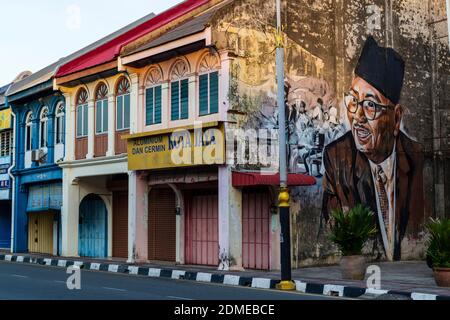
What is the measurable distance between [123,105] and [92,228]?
5.73 metres

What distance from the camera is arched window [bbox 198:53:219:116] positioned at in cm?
1953

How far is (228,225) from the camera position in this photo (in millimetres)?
18812

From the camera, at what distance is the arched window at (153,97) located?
21453 millimetres

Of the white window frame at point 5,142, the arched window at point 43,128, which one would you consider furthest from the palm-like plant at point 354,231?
the white window frame at point 5,142

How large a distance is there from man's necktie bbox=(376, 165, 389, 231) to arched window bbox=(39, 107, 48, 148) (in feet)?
41.4

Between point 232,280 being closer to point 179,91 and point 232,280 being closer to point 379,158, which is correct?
point 179,91

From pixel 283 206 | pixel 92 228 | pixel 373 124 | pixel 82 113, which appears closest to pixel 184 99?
pixel 82 113

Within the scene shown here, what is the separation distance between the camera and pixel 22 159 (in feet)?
94.1

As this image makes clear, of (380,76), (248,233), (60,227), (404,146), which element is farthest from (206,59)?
(60,227)

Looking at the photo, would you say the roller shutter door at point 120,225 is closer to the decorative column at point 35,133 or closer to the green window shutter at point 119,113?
the green window shutter at point 119,113

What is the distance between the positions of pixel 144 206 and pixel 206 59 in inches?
207

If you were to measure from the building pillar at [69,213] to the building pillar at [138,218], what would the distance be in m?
3.99
